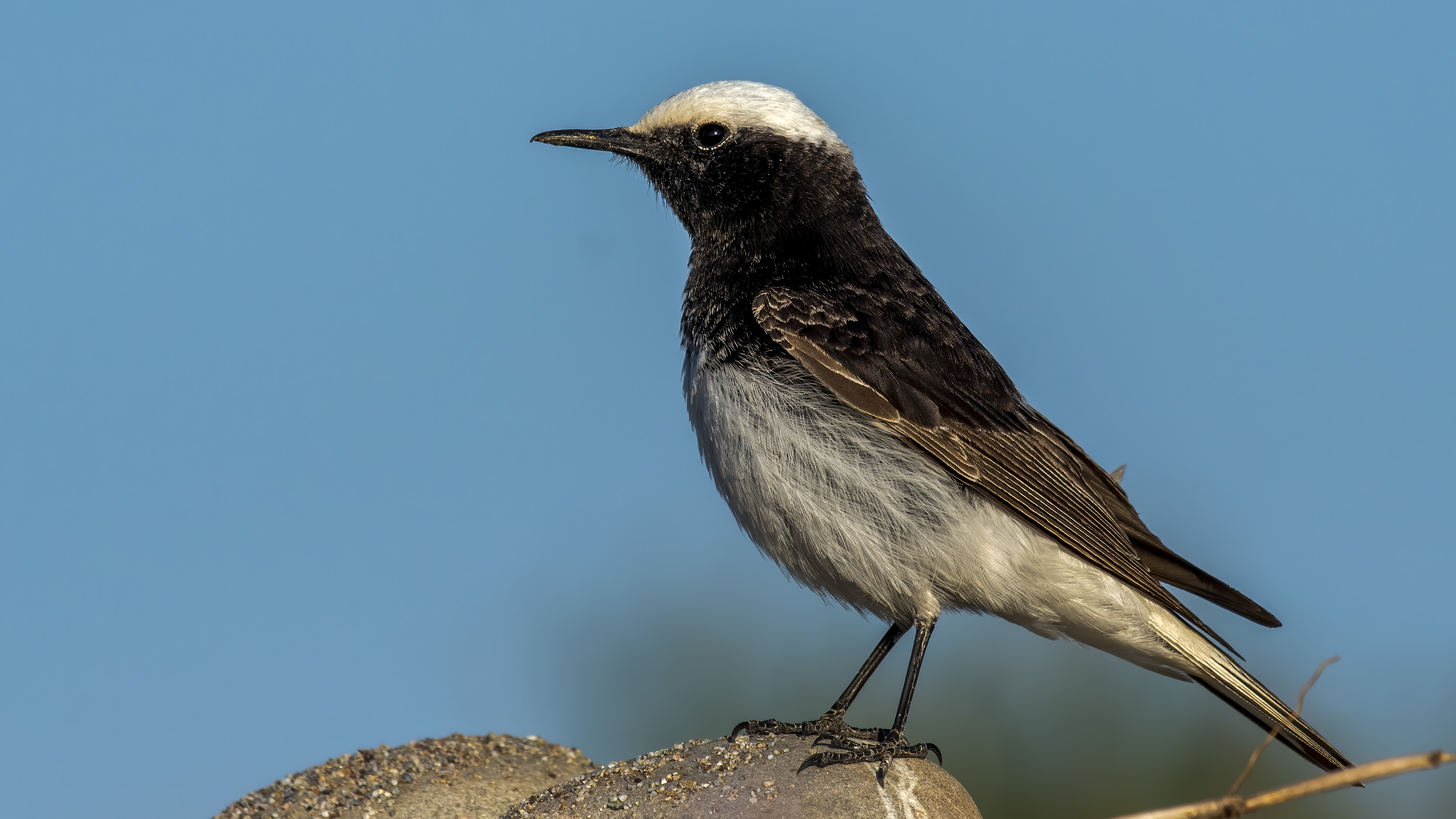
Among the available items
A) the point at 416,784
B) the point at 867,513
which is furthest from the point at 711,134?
the point at 416,784

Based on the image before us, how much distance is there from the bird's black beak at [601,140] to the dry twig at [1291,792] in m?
4.78

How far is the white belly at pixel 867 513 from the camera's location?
6016mm

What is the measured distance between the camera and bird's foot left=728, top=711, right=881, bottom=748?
5.74m

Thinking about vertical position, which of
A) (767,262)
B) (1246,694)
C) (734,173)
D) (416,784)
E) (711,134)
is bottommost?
(1246,694)

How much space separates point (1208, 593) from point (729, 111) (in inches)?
152

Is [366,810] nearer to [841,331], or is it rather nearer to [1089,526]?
[841,331]

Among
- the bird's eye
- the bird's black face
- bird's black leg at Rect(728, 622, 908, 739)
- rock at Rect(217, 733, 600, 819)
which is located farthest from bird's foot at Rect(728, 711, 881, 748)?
the bird's eye

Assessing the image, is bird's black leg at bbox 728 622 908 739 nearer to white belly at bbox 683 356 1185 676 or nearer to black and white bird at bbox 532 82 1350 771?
black and white bird at bbox 532 82 1350 771

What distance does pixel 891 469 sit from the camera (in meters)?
6.05

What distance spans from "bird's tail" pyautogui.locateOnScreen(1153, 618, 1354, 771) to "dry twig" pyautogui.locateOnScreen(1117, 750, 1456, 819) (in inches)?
69.7

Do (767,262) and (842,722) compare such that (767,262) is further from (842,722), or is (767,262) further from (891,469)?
(842,722)

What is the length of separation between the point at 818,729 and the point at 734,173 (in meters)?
3.19

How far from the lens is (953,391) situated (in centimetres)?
643

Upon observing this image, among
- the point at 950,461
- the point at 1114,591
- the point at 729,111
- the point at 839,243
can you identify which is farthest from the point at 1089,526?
the point at 729,111
